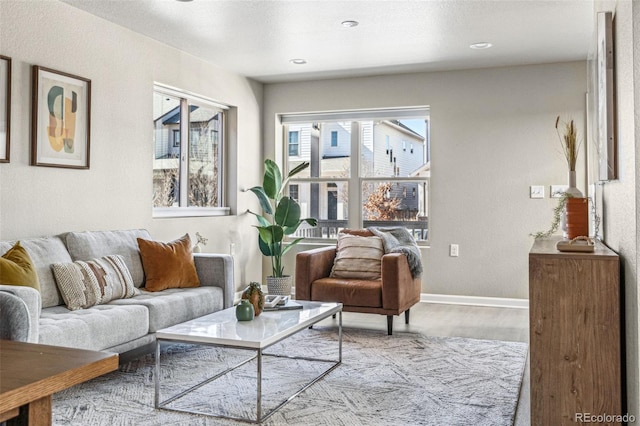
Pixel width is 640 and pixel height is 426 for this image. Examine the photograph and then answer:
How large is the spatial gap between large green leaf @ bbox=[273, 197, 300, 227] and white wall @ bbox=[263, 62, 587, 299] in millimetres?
1452

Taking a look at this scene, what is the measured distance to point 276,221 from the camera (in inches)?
→ 228

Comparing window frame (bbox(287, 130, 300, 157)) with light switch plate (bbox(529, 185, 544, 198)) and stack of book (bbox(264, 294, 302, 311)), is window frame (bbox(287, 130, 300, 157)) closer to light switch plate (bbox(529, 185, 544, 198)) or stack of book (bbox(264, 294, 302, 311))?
light switch plate (bbox(529, 185, 544, 198))

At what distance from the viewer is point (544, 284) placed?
2246mm

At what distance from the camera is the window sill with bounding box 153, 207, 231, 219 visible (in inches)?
198

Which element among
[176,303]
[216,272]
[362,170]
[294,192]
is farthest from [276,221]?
[176,303]

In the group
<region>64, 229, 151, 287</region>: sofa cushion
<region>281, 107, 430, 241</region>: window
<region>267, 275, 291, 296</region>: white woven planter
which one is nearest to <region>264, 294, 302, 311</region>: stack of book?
<region>64, 229, 151, 287</region>: sofa cushion

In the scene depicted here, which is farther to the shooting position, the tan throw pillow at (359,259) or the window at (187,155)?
the window at (187,155)

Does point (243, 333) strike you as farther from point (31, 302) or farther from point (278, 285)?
point (278, 285)

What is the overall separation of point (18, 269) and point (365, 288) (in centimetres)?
243

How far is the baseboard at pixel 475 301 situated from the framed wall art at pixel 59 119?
3.66 meters

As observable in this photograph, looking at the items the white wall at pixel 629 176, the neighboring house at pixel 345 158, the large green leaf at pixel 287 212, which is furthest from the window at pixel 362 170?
the white wall at pixel 629 176

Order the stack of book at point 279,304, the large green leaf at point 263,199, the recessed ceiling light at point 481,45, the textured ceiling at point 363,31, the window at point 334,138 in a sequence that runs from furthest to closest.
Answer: the window at point 334,138 → the large green leaf at point 263,199 → the recessed ceiling light at point 481,45 → the textured ceiling at point 363,31 → the stack of book at point 279,304

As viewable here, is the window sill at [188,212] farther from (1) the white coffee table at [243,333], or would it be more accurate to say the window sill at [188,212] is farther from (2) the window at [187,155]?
(1) the white coffee table at [243,333]

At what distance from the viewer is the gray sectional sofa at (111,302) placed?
283 centimetres
